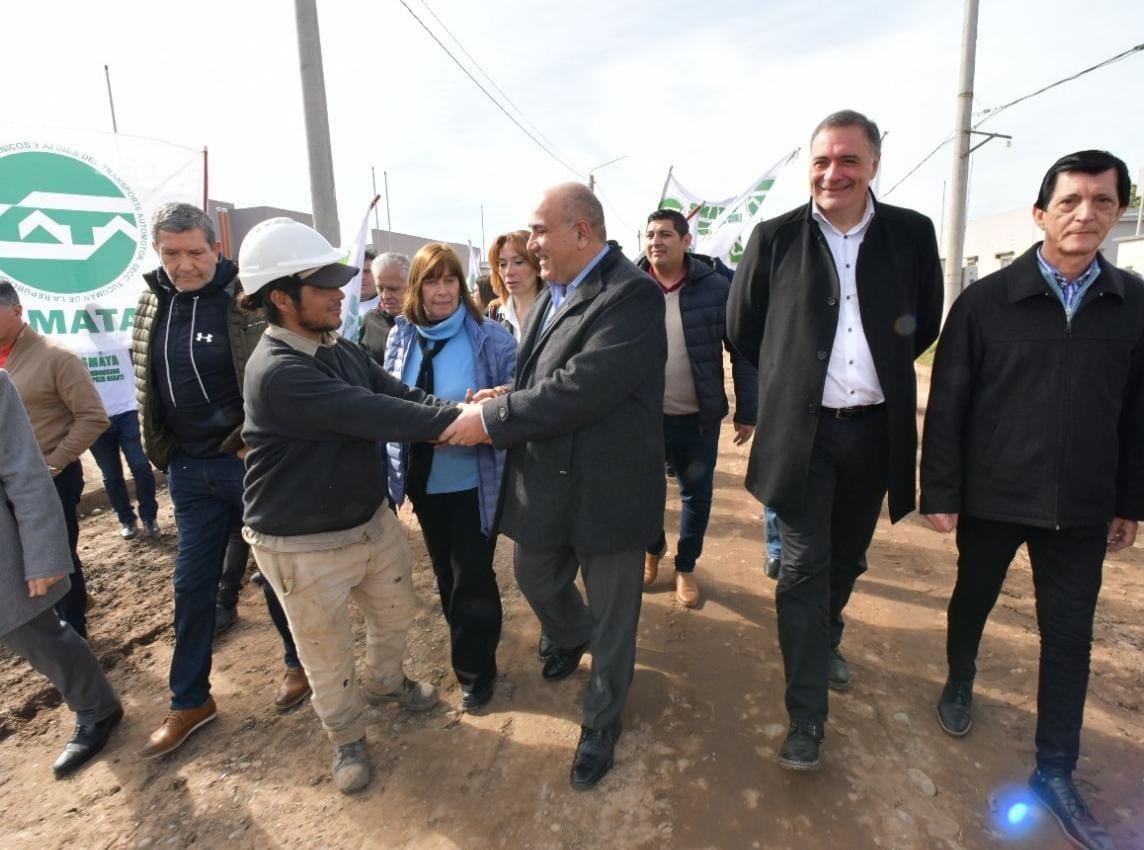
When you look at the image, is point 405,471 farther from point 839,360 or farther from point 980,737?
point 980,737

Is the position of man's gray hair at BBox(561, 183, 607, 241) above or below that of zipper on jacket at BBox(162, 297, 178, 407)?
above

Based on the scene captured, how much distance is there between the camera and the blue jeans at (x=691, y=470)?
353 centimetres

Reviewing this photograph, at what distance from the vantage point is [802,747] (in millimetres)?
2250

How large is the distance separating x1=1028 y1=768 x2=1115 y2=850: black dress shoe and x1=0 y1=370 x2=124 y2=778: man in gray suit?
3688mm

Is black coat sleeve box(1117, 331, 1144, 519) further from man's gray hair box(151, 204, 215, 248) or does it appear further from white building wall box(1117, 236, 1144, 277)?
white building wall box(1117, 236, 1144, 277)

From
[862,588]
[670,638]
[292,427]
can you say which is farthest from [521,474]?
[862,588]

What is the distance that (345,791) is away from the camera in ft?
7.59

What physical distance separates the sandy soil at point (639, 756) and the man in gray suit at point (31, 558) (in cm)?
45

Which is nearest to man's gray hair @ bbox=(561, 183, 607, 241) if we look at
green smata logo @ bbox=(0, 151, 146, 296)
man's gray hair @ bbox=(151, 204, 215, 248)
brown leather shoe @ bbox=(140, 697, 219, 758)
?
man's gray hair @ bbox=(151, 204, 215, 248)

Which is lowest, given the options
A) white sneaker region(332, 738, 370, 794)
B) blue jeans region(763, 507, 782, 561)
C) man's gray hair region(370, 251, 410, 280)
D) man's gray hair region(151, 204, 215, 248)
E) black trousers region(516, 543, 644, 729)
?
white sneaker region(332, 738, 370, 794)

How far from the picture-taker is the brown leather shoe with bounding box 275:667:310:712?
112 inches

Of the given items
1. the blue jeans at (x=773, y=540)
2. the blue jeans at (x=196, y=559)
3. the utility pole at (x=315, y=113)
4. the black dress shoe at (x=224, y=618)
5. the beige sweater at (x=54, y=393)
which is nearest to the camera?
the blue jeans at (x=196, y=559)

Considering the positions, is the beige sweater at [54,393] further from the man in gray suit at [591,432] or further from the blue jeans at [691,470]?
the blue jeans at [691,470]

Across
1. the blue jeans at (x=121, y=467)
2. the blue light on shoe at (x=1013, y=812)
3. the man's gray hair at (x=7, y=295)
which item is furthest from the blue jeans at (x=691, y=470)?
Answer: the blue jeans at (x=121, y=467)
